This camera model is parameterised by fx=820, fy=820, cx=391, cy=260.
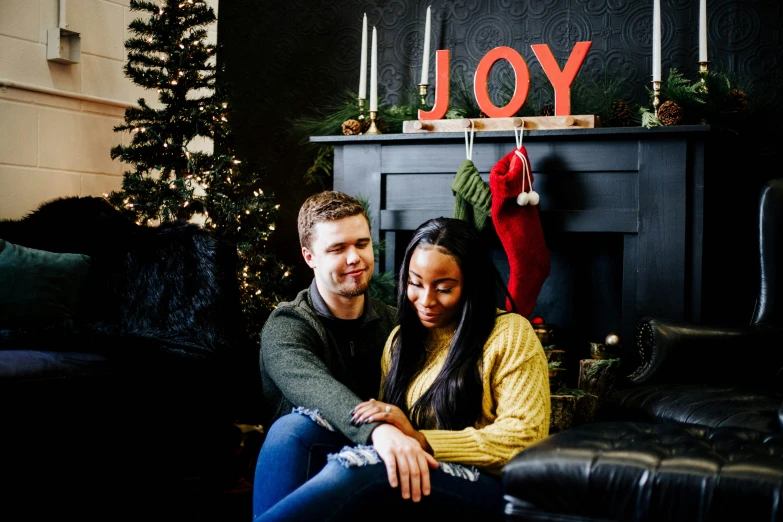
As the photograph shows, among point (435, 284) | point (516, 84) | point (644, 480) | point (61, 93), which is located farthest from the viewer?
point (61, 93)

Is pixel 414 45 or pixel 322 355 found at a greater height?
pixel 414 45

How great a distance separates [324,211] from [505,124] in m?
1.28

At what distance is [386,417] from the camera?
4.99 feet

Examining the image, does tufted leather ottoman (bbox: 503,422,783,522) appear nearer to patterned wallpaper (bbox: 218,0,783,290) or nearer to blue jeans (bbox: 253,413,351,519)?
blue jeans (bbox: 253,413,351,519)

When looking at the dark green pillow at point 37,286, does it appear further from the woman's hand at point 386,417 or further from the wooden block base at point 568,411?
the wooden block base at point 568,411

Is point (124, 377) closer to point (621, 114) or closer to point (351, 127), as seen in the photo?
point (351, 127)

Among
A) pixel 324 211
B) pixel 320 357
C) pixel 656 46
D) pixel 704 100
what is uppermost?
pixel 656 46

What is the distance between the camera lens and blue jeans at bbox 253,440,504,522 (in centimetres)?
140

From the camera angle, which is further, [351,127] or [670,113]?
[351,127]

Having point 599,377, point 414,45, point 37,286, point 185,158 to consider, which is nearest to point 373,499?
point 37,286

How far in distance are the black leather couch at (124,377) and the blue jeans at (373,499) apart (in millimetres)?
822

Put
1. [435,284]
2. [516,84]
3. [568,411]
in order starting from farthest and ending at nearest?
[516,84], [568,411], [435,284]

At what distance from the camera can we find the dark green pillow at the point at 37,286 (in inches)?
92.7

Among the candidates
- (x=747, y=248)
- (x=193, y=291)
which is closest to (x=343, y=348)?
(x=193, y=291)
